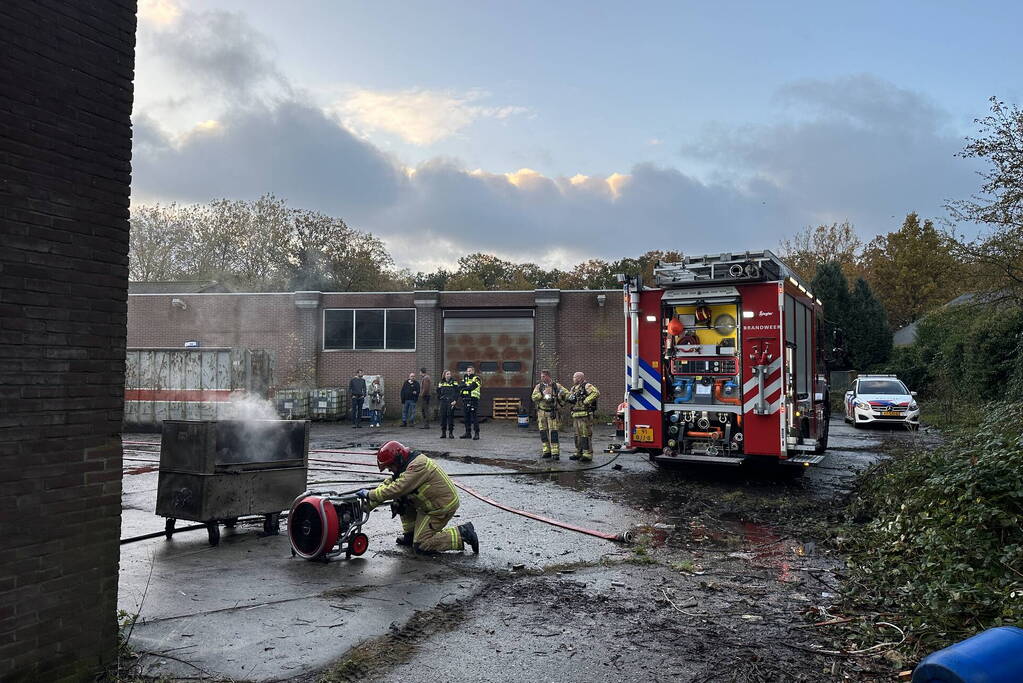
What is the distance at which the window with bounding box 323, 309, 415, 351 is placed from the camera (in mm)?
26234

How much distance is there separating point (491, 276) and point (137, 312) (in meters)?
37.9

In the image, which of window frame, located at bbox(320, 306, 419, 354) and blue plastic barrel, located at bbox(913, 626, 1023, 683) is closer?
blue plastic barrel, located at bbox(913, 626, 1023, 683)

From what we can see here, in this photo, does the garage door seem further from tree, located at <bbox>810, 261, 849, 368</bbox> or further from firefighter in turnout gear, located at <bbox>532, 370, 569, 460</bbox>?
tree, located at <bbox>810, 261, 849, 368</bbox>

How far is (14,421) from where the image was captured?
Answer: 3.75 m

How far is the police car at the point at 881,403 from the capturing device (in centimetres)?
2098

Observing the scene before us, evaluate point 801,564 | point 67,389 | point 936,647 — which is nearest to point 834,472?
point 801,564

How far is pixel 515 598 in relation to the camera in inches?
228

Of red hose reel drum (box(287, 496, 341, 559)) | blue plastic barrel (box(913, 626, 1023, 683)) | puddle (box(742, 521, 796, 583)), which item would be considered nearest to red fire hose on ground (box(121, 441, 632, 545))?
red hose reel drum (box(287, 496, 341, 559))

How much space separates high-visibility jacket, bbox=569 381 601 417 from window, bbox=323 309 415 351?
13146mm

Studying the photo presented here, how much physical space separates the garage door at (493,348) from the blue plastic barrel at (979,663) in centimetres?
2241

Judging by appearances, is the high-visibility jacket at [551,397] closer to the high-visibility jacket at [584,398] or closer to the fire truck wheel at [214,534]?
the high-visibility jacket at [584,398]

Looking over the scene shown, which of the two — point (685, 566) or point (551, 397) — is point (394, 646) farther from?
point (551, 397)

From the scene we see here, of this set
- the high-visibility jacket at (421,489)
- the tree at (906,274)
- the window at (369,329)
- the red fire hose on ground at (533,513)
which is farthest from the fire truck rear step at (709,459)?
the tree at (906,274)

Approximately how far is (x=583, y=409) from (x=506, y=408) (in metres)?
11.4
